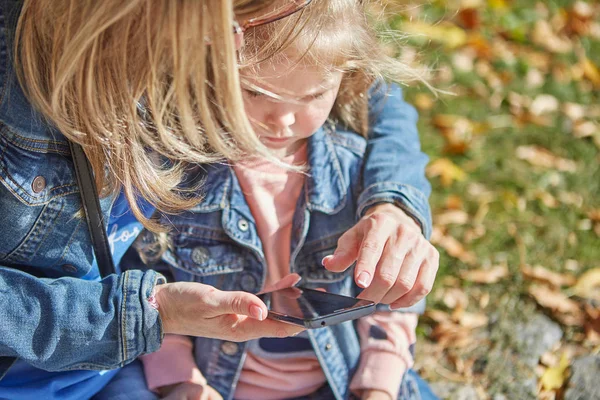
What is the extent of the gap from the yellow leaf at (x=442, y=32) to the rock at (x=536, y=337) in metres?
1.75

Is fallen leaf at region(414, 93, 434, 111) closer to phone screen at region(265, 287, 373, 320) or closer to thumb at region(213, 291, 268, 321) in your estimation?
phone screen at region(265, 287, 373, 320)

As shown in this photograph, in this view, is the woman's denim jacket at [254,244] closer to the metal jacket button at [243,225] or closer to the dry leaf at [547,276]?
the metal jacket button at [243,225]

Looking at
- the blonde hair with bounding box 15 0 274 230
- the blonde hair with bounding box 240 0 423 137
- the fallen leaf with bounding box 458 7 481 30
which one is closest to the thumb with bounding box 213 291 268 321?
the blonde hair with bounding box 15 0 274 230

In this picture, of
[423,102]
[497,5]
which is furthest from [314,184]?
[497,5]

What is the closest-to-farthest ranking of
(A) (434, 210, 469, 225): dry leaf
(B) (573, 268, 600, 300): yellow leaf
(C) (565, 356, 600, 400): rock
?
(C) (565, 356, 600, 400): rock
(B) (573, 268, 600, 300): yellow leaf
(A) (434, 210, 469, 225): dry leaf

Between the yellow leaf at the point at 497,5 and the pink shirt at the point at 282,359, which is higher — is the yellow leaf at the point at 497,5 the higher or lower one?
the lower one

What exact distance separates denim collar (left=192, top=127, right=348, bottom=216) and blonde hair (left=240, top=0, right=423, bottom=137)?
197 mm

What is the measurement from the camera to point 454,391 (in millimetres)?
2314

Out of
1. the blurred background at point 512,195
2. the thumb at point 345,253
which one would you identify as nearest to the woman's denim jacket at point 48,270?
the thumb at point 345,253

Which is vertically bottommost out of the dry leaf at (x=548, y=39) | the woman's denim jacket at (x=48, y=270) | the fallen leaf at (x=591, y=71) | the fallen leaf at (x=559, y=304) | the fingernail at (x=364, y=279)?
the fallen leaf at (x=591, y=71)

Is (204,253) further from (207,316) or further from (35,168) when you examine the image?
(35,168)

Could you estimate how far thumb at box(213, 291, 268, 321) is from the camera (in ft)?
4.95

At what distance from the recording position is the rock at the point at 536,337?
242 centimetres

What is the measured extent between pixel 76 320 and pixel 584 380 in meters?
1.53
